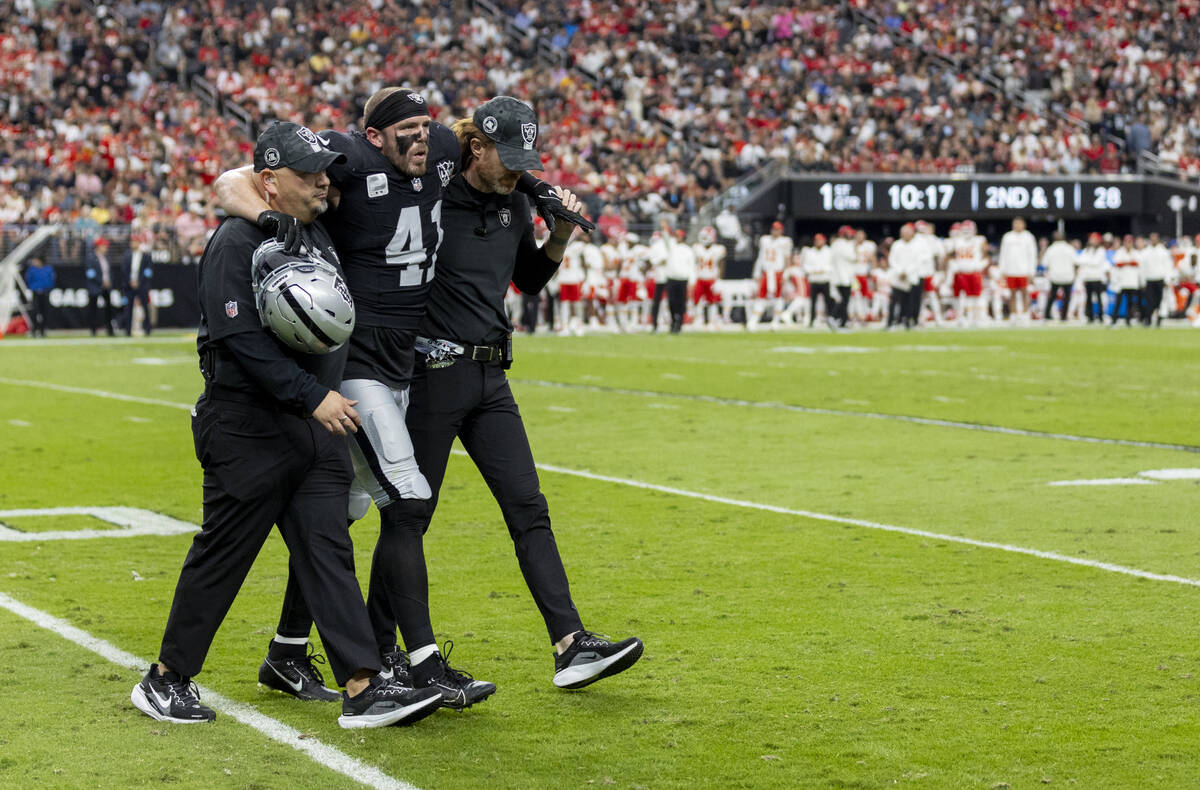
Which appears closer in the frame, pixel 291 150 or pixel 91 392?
pixel 291 150

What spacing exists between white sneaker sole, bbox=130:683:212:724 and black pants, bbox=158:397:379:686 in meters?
0.13

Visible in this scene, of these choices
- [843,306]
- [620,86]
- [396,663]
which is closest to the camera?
[396,663]

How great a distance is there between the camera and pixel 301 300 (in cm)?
482

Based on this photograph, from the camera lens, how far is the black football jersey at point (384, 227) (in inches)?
209

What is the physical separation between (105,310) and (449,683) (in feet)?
85.4

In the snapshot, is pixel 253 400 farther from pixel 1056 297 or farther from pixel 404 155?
pixel 1056 297

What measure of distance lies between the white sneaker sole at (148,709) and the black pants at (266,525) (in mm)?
131

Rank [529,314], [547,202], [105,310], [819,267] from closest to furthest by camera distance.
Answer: [547,202]
[105,310]
[529,314]
[819,267]

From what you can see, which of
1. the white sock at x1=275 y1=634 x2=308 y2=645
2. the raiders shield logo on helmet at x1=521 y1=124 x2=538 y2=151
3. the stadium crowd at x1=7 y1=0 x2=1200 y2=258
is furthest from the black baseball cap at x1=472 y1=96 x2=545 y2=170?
the stadium crowd at x1=7 y1=0 x2=1200 y2=258

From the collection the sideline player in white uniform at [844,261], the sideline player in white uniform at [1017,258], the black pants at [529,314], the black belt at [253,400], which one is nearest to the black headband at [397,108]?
the black belt at [253,400]

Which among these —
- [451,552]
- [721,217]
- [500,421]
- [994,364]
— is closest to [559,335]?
[721,217]

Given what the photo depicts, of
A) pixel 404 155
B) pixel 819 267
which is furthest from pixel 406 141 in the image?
pixel 819 267

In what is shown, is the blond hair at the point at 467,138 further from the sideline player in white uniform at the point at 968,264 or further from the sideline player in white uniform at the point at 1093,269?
the sideline player in white uniform at the point at 1093,269

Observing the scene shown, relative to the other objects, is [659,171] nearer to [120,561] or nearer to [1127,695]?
[120,561]
